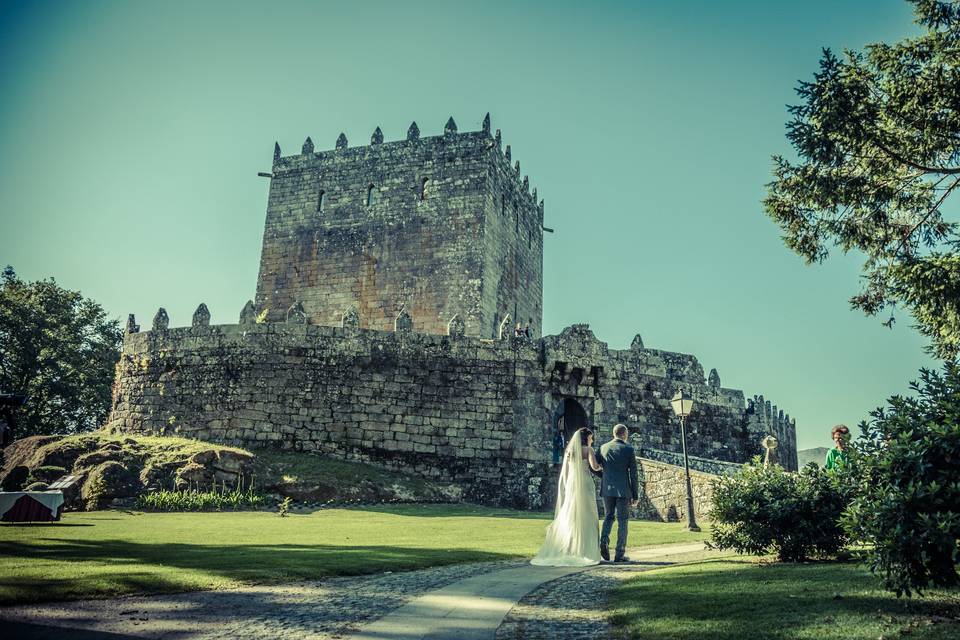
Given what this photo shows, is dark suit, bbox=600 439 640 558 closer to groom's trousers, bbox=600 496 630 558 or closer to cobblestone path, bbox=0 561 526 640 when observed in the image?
groom's trousers, bbox=600 496 630 558

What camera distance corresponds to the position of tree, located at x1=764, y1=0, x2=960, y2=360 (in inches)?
542

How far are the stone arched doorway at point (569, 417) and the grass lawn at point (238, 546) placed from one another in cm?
531

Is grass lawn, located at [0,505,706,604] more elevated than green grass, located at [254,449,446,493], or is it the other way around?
green grass, located at [254,449,446,493]

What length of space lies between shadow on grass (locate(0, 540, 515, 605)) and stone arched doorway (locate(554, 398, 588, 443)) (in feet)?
38.4

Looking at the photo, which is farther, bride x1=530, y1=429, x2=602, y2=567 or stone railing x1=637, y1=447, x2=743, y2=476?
stone railing x1=637, y1=447, x2=743, y2=476

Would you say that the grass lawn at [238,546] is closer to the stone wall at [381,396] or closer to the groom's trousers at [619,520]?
the groom's trousers at [619,520]

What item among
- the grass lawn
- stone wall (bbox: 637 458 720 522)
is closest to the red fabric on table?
the grass lawn

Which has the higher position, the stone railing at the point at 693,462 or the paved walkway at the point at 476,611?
the stone railing at the point at 693,462

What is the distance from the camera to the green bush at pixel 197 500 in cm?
1659

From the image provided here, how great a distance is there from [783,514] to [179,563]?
798cm

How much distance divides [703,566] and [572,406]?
1493cm

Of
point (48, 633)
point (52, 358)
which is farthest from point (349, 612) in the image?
point (52, 358)

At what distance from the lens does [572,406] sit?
77.8ft

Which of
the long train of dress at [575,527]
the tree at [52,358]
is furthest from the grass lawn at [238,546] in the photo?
the tree at [52,358]
